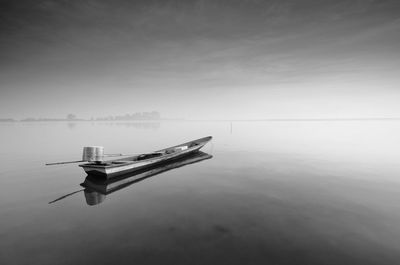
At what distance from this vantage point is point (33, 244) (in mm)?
7465

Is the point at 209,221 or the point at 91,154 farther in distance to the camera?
the point at 91,154

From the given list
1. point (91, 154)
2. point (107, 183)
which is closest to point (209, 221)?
point (107, 183)

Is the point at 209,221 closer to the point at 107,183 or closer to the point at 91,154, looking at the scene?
the point at 107,183

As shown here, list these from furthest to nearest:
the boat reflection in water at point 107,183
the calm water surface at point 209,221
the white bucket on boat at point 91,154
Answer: the white bucket on boat at point 91,154
the boat reflection in water at point 107,183
the calm water surface at point 209,221

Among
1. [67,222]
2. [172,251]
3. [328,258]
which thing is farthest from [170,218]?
[328,258]

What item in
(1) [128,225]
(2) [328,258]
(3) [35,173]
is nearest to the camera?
(2) [328,258]

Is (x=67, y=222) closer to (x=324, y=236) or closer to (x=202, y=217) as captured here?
(x=202, y=217)

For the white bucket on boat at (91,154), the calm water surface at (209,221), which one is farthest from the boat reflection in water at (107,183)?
the white bucket on boat at (91,154)

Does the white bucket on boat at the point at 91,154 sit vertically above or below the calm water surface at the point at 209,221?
above

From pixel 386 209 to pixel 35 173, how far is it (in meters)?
25.6

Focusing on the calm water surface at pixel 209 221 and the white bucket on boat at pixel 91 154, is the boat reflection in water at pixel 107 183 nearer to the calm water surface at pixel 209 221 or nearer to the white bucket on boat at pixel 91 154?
the calm water surface at pixel 209 221

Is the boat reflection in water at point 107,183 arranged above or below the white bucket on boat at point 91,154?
below

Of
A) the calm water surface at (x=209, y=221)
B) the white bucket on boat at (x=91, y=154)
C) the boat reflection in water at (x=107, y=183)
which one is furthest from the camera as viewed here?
the white bucket on boat at (x=91, y=154)

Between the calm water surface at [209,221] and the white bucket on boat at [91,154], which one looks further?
the white bucket on boat at [91,154]
